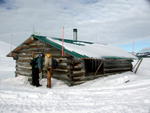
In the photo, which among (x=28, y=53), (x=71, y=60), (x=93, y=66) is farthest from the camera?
(x=28, y=53)

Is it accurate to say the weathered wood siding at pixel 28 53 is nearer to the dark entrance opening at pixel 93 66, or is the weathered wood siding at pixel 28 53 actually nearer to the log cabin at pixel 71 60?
the log cabin at pixel 71 60

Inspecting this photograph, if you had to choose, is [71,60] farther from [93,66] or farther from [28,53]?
[28,53]

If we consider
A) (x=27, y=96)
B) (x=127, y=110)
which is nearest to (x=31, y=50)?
(x=27, y=96)

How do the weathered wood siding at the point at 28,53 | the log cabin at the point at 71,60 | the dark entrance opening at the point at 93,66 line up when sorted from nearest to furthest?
the log cabin at the point at 71,60 < the dark entrance opening at the point at 93,66 < the weathered wood siding at the point at 28,53

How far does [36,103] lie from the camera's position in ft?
21.6

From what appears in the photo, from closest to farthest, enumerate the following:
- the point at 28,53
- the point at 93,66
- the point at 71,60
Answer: the point at 71,60, the point at 93,66, the point at 28,53

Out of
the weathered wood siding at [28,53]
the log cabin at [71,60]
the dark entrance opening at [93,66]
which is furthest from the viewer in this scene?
the weathered wood siding at [28,53]

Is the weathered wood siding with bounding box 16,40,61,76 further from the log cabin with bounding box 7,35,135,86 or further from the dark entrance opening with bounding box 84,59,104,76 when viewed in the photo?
the dark entrance opening with bounding box 84,59,104,76

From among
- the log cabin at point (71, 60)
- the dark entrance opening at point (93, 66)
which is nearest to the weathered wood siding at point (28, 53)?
the log cabin at point (71, 60)

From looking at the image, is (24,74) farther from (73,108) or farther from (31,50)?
(73,108)

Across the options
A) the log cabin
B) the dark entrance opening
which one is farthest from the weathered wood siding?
the dark entrance opening

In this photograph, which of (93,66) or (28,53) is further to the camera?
(28,53)

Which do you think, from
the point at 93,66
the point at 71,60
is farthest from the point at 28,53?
the point at 93,66

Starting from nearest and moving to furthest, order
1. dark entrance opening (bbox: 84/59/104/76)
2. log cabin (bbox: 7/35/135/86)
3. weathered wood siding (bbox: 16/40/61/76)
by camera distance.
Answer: log cabin (bbox: 7/35/135/86), dark entrance opening (bbox: 84/59/104/76), weathered wood siding (bbox: 16/40/61/76)
